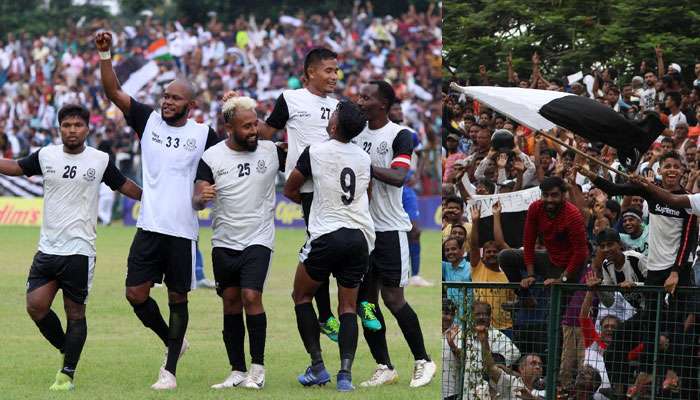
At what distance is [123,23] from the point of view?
4028 centimetres

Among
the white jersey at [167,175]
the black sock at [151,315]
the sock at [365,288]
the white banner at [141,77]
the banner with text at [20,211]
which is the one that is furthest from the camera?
the white banner at [141,77]

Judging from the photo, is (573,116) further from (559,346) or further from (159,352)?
(159,352)

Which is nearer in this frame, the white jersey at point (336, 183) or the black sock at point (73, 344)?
the white jersey at point (336, 183)

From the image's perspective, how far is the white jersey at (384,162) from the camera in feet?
28.1

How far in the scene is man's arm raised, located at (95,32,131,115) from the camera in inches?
322

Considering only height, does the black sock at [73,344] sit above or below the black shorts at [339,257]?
below

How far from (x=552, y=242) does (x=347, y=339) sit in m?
1.72

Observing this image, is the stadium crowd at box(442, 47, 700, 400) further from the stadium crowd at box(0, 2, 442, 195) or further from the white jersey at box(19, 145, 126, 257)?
the stadium crowd at box(0, 2, 442, 195)

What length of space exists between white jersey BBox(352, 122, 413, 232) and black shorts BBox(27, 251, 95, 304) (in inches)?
79.4

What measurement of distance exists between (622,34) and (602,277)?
1.81 metres

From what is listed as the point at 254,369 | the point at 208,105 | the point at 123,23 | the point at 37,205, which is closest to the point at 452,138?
the point at 254,369

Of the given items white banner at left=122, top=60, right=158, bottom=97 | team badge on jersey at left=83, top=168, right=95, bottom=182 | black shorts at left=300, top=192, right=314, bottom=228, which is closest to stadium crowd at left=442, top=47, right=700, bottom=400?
black shorts at left=300, top=192, right=314, bottom=228

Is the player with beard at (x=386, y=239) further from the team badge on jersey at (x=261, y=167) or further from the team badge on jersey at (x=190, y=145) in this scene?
the team badge on jersey at (x=190, y=145)

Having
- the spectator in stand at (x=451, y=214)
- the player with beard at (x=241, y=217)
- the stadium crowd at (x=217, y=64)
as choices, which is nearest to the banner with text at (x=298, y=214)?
the stadium crowd at (x=217, y=64)
